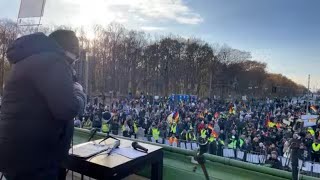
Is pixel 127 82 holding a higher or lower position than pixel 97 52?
lower

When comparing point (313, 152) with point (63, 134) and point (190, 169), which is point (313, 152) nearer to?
point (190, 169)

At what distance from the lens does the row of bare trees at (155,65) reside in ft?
187

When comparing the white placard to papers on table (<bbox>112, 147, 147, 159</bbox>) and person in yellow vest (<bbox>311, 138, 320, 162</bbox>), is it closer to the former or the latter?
papers on table (<bbox>112, 147, 147, 159</bbox>)

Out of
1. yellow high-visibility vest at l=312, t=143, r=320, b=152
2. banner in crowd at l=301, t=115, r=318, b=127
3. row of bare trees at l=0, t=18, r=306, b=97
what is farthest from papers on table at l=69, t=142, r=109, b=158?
row of bare trees at l=0, t=18, r=306, b=97

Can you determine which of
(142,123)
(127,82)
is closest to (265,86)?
(127,82)

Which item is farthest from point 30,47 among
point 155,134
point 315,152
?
point 155,134

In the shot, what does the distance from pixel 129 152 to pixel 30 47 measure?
3.82 feet

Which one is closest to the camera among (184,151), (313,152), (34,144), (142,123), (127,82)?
(34,144)

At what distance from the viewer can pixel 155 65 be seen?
63094mm

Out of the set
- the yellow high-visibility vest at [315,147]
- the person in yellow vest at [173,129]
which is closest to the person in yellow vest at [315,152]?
the yellow high-visibility vest at [315,147]

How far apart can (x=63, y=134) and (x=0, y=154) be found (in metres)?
0.39

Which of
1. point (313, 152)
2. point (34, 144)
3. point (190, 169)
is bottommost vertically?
point (313, 152)

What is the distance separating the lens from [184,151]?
3.53 meters

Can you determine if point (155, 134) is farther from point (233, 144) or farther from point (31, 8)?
point (31, 8)
